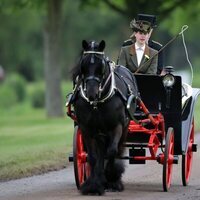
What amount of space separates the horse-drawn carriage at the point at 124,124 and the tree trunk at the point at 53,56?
17142mm

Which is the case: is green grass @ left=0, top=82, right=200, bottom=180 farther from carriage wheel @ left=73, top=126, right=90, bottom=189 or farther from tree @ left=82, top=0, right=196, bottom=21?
tree @ left=82, top=0, right=196, bottom=21

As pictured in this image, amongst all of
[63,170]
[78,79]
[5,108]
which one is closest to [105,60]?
[78,79]

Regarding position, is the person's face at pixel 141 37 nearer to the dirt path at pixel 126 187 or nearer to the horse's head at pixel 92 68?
the horse's head at pixel 92 68

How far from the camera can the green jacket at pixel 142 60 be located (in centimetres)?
1253

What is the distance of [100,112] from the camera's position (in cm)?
1078

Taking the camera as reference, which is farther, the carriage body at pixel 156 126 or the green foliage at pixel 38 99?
the green foliage at pixel 38 99

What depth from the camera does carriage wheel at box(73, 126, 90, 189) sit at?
1143 cm

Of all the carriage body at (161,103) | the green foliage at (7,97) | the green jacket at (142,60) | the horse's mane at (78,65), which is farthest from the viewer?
the green foliage at (7,97)

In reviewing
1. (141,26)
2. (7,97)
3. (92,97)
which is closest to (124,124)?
(92,97)

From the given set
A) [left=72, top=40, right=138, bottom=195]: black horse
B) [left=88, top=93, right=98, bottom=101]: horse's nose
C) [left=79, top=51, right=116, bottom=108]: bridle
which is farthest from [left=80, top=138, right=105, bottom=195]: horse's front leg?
[left=88, top=93, right=98, bottom=101]: horse's nose

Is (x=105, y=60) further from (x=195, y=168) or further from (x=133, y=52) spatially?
(x=195, y=168)

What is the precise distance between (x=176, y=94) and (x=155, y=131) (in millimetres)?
579

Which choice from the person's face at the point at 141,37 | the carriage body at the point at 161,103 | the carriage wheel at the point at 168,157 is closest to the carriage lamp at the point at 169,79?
the carriage body at the point at 161,103

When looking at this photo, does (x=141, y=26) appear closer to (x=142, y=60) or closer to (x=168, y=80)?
(x=142, y=60)
